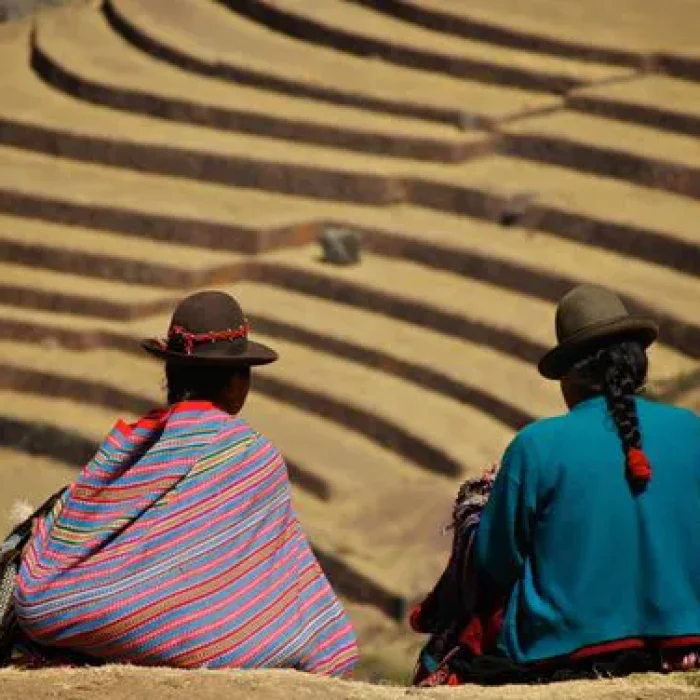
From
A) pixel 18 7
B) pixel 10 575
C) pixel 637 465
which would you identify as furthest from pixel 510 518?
pixel 18 7

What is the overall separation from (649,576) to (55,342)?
335 inches

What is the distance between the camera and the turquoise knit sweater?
419 cm

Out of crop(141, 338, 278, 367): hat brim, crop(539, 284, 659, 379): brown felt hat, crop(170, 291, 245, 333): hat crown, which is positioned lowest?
crop(141, 338, 278, 367): hat brim

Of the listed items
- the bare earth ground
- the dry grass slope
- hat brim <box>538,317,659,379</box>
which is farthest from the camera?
the bare earth ground

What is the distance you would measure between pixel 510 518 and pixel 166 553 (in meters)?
0.71

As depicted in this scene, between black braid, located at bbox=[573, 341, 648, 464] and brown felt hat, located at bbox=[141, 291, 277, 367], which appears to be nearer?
black braid, located at bbox=[573, 341, 648, 464]

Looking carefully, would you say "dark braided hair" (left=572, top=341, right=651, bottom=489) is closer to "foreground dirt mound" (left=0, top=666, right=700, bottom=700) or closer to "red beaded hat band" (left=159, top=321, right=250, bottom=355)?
"foreground dirt mound" (left=0, top=666, right=700, bottom=700)

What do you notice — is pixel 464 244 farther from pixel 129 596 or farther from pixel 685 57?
pixel 129 596

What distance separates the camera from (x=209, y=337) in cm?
439

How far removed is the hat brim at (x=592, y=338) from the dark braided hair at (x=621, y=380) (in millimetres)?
16

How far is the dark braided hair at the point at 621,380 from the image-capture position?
13.8 feet

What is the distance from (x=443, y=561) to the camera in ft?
32.8

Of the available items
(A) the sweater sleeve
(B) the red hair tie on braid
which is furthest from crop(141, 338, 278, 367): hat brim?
(B) the red hair tie on braid

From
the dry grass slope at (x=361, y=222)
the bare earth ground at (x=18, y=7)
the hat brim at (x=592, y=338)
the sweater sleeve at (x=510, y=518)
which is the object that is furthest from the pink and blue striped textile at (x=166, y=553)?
the bare earth ground at (x=18, y=7)
